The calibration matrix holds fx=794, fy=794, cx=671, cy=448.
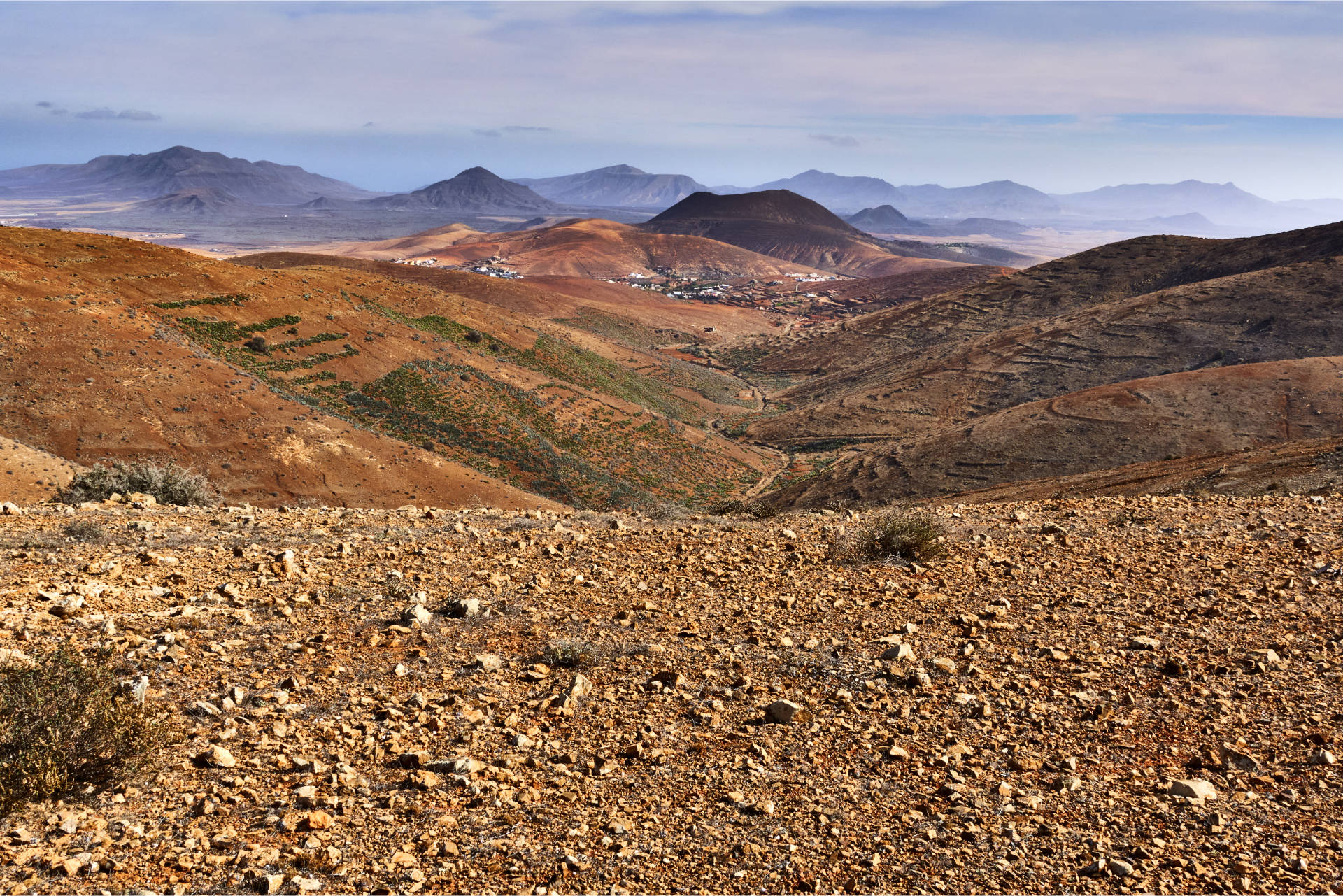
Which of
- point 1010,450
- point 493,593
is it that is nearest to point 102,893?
point 493,593

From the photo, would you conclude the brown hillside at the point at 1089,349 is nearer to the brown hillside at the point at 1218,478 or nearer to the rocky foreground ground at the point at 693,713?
the brown hillside at the point at 1218,478

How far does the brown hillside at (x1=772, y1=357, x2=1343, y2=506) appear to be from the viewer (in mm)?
31203

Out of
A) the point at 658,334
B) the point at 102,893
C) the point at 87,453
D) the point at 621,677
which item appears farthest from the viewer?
the point at 658,334

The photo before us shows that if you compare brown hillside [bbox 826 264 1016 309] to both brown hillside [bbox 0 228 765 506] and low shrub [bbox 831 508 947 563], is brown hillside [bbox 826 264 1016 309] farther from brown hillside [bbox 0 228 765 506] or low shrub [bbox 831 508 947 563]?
low shrub [bbox 831 508 947 563]

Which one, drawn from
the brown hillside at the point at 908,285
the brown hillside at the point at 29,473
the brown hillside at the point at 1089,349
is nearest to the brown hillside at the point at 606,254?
the brown hillside at the point at 908,285

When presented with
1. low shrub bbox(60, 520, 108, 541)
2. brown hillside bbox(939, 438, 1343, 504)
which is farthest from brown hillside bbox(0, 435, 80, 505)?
brown hillside bbox(939, 438, 1343, 504)

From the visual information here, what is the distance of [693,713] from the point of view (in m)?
6.00

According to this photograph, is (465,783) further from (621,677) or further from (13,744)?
(13,744)

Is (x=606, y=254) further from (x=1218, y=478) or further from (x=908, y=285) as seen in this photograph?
(x=1218, y=478)

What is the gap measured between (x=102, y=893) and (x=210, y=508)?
900cm

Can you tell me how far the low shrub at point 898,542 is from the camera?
923 cm

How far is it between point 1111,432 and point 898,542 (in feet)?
93.3

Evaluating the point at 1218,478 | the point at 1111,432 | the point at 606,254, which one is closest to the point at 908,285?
the point at 606,254

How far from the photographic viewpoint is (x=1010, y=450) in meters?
33.4
